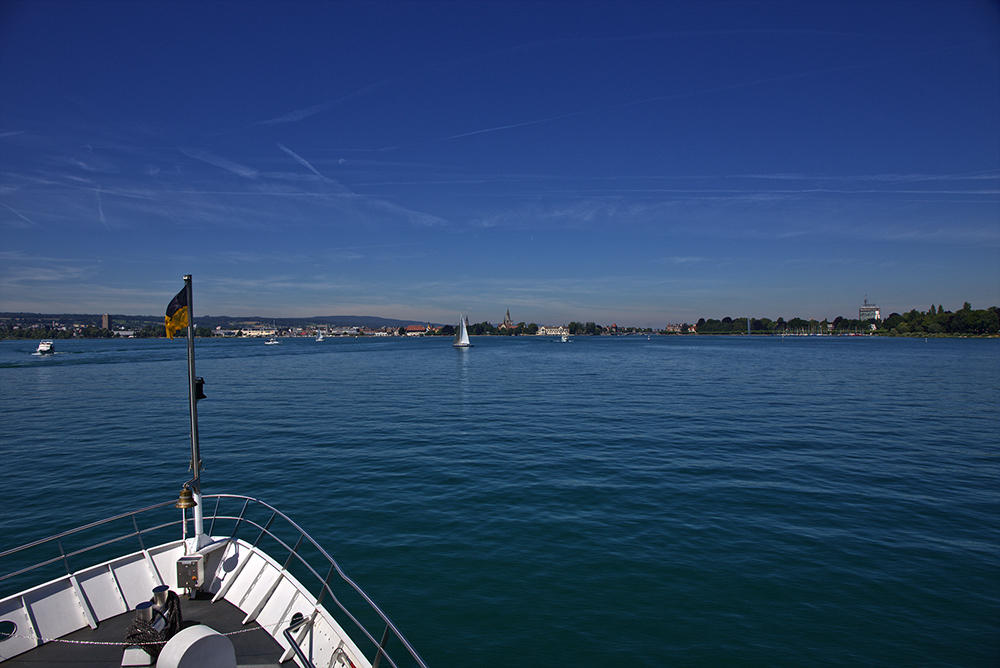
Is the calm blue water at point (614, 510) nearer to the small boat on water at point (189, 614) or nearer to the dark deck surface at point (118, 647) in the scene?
the small boat on water at point (189, 614)

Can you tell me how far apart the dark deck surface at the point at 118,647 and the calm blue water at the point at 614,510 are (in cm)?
316

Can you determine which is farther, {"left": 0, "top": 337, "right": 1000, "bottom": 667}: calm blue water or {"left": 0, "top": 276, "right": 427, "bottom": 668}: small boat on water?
{"left": 0, "top": 337, "right": 1000, "bottom": 667}: calm blue water

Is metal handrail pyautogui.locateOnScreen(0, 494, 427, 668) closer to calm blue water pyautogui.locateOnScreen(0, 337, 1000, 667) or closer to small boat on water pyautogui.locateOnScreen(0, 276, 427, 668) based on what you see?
small boat on water pyautogui.locateOnScreen(0, 276, 427, 668)

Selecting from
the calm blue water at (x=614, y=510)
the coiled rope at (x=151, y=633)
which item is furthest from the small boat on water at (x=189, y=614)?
the calm blue water at (x=614, y=510)

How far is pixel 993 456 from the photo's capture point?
22812 millimetres

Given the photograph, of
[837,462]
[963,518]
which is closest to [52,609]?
[963,518]

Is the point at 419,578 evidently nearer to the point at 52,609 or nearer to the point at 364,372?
the point at 52,609

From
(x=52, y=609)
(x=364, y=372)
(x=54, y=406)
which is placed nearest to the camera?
(x=52, y=609)

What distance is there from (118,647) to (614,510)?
12.6m

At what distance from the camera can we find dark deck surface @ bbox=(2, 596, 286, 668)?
21.4 feet

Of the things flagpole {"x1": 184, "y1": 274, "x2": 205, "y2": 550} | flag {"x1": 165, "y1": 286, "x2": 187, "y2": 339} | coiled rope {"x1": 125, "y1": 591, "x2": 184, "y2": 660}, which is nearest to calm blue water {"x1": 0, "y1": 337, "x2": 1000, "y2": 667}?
flagpole {"x1": 184, "y1": 274, "x2": 205, "y2": 550}

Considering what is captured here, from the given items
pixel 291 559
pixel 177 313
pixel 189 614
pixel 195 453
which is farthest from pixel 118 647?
pixel 177 313

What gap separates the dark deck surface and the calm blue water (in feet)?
10.4

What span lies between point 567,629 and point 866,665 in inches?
208
